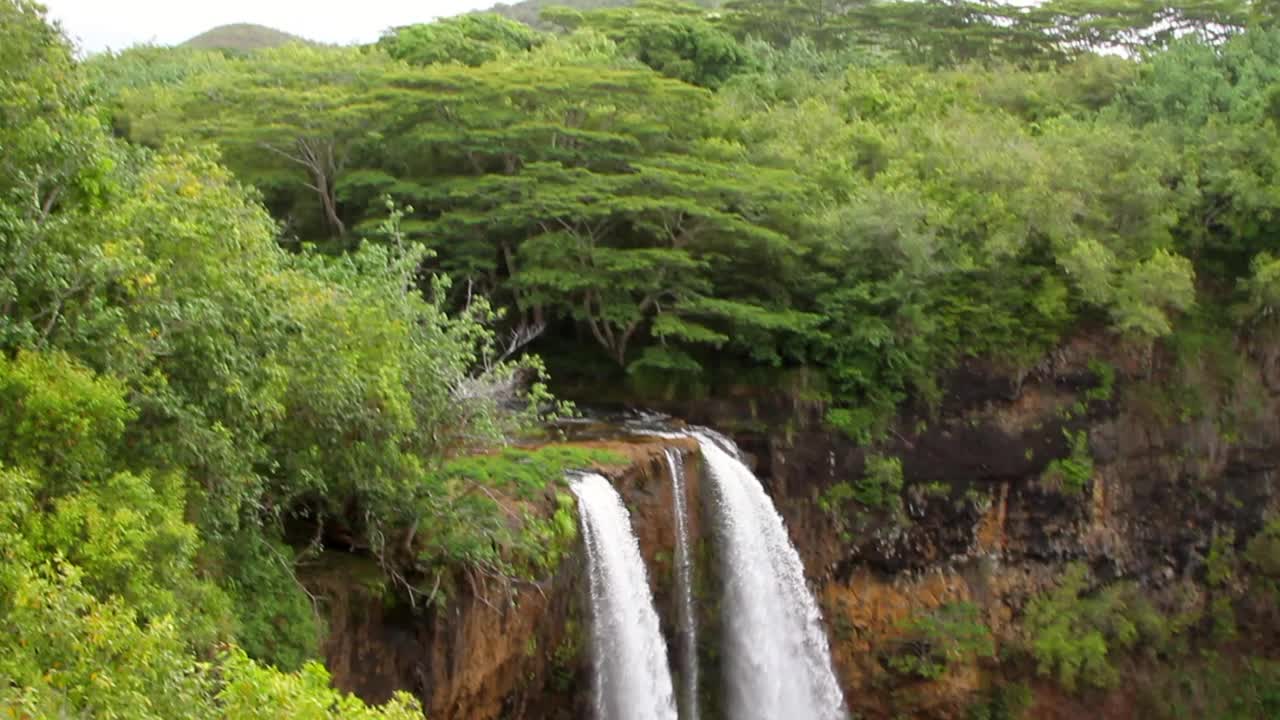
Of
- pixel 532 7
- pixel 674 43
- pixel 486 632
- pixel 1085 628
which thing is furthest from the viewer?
pixel 532 7

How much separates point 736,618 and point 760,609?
0.38 m

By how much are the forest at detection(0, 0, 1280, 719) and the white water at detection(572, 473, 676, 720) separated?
65 cm

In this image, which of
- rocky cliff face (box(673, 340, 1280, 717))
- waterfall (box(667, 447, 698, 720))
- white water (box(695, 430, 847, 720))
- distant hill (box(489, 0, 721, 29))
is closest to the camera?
waterfall (box(667, 447, 698, 720))

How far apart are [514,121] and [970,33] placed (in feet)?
61.0

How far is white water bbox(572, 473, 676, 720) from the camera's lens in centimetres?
1405

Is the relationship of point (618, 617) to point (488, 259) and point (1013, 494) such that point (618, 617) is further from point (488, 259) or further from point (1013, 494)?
point (1013, 494)

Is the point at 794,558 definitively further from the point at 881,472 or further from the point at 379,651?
the point at 379,651

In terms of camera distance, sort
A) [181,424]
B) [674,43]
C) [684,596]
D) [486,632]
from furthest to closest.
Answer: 1. [674,43]
2. [684,596]
3. [486,632]
4. [181,424]

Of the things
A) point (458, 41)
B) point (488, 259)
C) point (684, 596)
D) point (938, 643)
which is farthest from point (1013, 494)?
point (458, 41)

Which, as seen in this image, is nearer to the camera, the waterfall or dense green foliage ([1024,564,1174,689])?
the waterfall

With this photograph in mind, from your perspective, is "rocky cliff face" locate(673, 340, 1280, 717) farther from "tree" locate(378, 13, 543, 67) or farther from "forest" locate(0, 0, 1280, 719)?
"tree" locate(378, 13, 543, 67)

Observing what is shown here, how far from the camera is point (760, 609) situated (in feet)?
56.1

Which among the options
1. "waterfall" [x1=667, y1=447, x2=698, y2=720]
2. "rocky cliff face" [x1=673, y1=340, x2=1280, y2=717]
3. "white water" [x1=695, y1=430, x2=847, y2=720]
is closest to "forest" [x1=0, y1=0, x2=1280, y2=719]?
"rocky cliff face" [x1=673, y1=340, x2=1280, y2=717]

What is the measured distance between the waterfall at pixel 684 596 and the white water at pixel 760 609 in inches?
28.5
